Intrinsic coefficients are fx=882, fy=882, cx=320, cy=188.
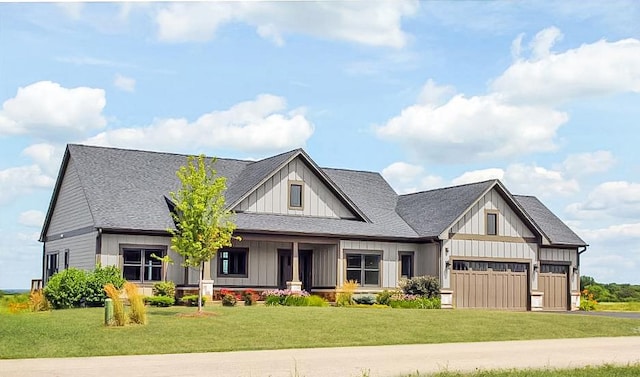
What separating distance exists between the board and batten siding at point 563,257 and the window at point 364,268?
9.13 m

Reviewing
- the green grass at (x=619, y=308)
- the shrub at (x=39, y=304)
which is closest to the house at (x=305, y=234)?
the green grass at (x=619, y=308)

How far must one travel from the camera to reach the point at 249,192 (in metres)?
38.1

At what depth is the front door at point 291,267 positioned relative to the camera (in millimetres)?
39969

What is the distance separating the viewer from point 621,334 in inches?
1096

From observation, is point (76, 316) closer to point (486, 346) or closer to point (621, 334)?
point (486, 346)

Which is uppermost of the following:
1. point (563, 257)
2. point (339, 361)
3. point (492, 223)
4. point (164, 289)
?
point (492, 223)

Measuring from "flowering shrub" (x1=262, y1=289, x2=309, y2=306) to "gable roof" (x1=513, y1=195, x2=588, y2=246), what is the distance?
13885 millimetres

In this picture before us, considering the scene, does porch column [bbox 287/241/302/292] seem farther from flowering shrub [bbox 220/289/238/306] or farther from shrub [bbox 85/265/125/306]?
shrub [bbox 85/265/125/306]

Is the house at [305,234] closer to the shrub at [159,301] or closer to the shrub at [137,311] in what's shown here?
the shrub at [159,301]

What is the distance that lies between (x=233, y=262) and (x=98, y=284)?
783 cm

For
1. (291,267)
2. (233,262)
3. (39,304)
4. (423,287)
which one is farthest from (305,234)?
(39,304)

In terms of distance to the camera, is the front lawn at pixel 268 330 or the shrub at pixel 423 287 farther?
the shrub at pixel 423 287

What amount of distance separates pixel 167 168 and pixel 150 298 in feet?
31.2

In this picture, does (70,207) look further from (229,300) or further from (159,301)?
(229,300)
